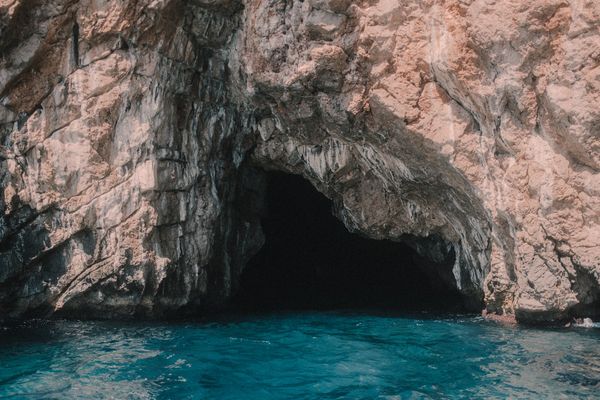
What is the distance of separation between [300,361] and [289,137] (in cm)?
541

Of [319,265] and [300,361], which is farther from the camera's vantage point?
[319,265]

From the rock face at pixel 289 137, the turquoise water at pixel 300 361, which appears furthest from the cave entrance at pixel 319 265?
the turquoise water at pixel 300 361

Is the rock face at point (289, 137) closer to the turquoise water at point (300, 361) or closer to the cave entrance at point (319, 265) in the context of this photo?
the turquoise water at point (300, 361)

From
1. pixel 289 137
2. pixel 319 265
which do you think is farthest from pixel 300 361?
pixel 319 265

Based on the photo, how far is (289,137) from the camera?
13.2 m

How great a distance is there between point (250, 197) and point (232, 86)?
3.23 m

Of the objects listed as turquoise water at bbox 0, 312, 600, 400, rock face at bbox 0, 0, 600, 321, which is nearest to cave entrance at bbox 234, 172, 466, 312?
rock face at bbox 0, 0, 600, 321

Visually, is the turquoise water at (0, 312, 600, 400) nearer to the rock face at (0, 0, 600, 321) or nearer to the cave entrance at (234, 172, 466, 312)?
the rock face at (0, 0, 600, 321)

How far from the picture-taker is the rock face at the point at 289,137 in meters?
9.54

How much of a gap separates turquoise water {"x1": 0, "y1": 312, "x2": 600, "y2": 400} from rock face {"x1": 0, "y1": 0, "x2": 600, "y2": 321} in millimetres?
1218

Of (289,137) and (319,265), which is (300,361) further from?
(319,265)

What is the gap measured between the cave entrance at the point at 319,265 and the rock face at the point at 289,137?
2.27m

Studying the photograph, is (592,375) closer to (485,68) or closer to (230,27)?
(485,68)

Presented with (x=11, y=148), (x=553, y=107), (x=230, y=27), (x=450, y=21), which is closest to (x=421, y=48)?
(x=450, y=21)
